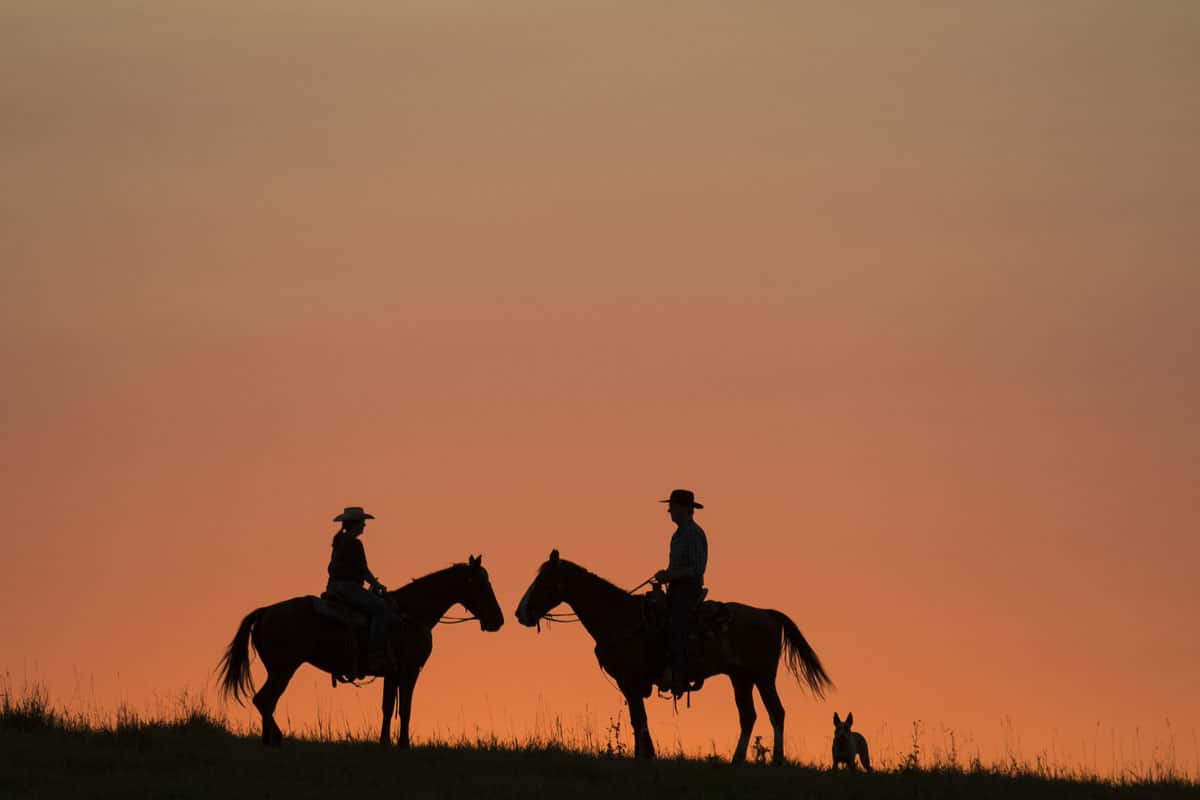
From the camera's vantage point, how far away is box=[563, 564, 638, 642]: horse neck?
2445 cm

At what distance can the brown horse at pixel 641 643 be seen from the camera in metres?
24.2

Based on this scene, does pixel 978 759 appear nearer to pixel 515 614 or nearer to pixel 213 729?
pixel 515 614

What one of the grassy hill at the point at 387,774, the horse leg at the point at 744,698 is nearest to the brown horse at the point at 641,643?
the horse leg at the point at 744,698

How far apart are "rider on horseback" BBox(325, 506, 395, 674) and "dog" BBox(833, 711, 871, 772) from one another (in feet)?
18.6

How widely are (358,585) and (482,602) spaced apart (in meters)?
1.81

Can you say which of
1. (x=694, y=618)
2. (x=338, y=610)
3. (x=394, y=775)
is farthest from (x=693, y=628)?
(x=394, y=775)

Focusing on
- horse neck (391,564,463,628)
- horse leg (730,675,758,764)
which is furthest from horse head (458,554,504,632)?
horse leg (730,675,758,764)

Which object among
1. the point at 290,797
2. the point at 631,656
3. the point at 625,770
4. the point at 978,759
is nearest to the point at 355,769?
the point at 290,797

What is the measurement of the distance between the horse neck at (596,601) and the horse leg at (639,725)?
0.90 m

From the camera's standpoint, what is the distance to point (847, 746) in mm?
23719

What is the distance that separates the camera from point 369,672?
23.6m

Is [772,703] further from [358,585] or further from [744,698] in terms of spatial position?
[358,585]

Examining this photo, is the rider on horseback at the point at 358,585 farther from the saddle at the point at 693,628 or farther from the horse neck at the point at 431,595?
the saddle at the point at 693,628

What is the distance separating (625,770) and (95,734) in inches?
246
